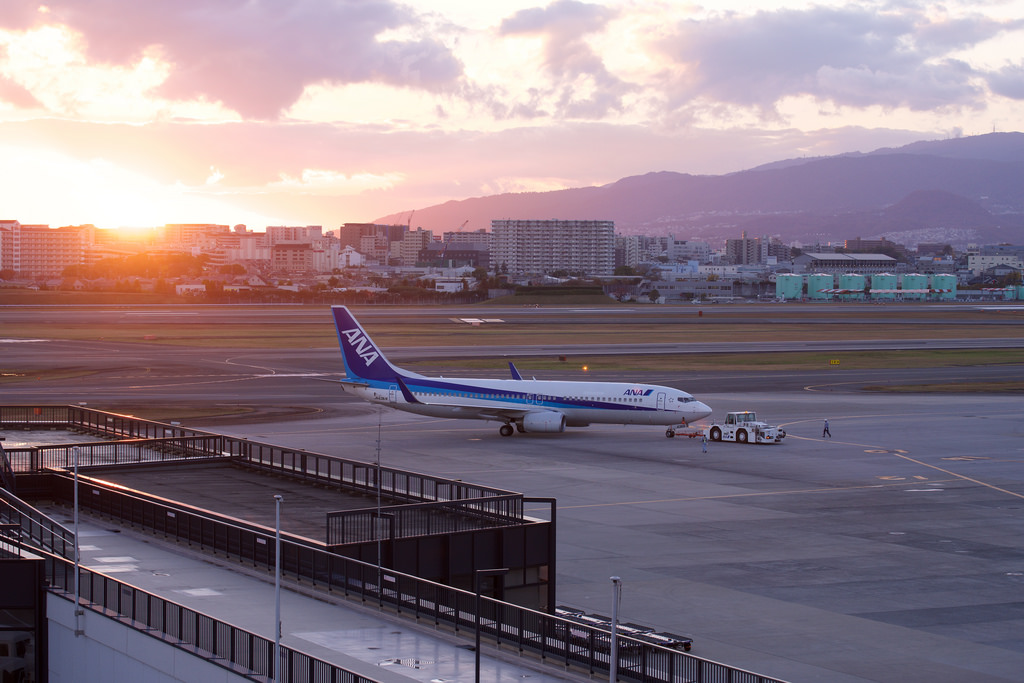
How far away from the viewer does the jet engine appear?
69812mm

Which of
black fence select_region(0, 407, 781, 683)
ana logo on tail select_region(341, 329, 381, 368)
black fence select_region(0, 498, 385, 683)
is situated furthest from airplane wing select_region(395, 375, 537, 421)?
black fence select_region(0, 498, 385, 683)

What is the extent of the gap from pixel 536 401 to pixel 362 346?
40.9ft

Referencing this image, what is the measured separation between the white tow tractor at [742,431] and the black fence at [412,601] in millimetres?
37392

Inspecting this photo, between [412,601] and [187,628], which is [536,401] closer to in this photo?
[412,601]

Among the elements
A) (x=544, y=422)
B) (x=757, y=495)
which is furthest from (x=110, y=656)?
(x=544, y=422)

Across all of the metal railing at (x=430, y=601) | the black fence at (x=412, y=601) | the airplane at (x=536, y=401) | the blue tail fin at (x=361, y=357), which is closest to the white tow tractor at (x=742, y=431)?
the airplane at (x=536, y=401)

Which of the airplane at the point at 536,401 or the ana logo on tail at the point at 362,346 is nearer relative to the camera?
the airplane at the point at 536,401

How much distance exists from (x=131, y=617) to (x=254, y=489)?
1469cm

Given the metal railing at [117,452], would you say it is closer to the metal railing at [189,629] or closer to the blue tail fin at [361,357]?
the metal railing at [189,629]

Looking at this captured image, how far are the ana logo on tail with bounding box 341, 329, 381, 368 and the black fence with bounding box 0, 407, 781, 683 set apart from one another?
118ft

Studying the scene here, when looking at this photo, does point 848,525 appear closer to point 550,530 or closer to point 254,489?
point 550,530

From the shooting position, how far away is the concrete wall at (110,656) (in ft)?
74.2

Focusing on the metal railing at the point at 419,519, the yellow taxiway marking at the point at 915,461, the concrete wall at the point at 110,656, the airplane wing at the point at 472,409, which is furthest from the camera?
the airplane wing at the point at 472,409

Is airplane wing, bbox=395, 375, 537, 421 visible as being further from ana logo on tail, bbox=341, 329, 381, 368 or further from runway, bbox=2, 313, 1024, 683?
ana logo on tail, bbox=341, 329, 381, 368
